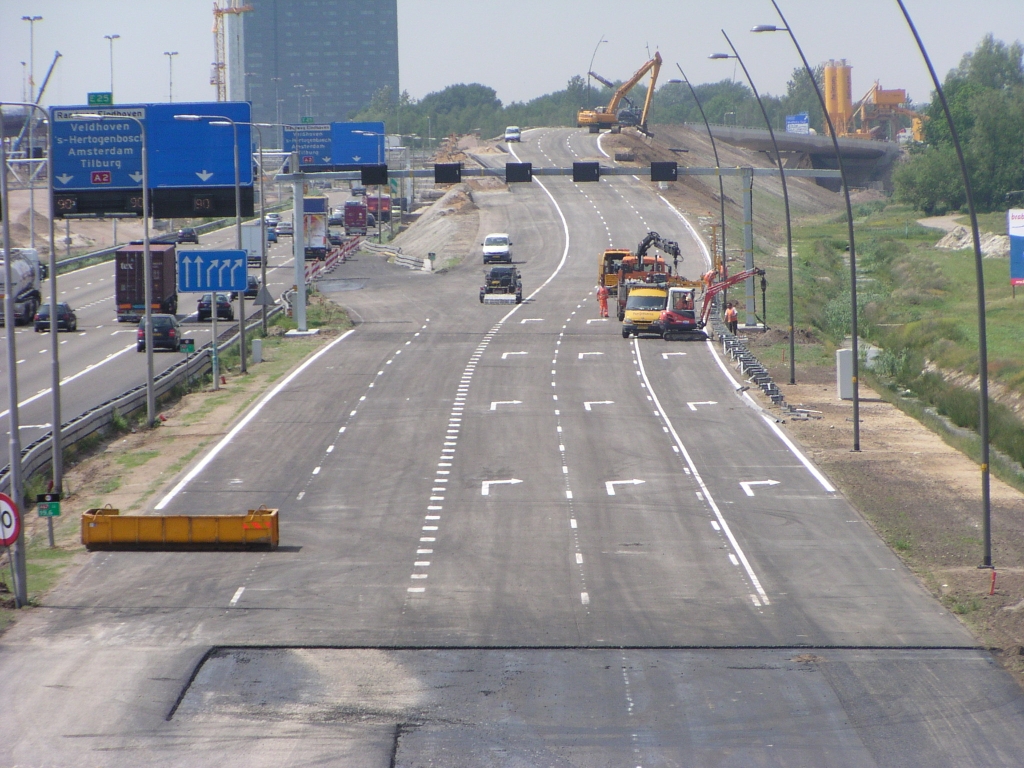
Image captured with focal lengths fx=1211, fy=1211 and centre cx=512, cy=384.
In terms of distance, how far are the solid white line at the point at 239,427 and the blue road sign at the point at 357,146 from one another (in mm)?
29949

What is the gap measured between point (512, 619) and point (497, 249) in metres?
69.5

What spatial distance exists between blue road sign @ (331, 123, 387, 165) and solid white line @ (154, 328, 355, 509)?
29949 mm

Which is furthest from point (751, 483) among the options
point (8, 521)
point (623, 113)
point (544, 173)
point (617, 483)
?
point (623, 113)

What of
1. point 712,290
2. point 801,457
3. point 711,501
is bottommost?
point 711,501

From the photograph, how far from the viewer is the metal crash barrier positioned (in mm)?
25625

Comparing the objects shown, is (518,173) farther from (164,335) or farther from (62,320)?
(62,320)

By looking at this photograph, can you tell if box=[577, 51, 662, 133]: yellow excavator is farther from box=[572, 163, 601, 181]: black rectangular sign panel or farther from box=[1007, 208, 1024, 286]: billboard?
box=[572, 163, 601, 181]: black rectangular sign panel

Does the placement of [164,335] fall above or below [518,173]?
below

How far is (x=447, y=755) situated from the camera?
1518cm

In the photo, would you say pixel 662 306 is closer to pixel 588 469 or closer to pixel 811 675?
pixel 588 469

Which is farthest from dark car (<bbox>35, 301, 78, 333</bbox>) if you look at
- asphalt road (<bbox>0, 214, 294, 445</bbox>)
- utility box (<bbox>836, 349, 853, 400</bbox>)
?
utility box (<bbox>836, 349, 853, 400</bbox>)

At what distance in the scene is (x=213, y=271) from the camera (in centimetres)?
4528

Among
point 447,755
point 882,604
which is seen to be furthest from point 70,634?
point 882,604

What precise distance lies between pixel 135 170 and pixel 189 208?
2523 mm
